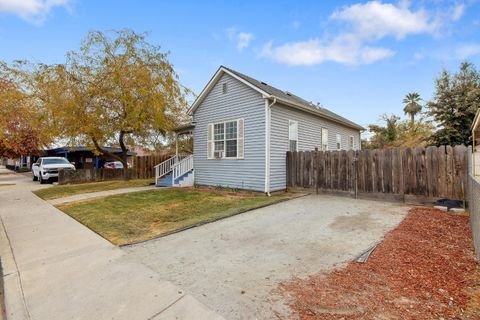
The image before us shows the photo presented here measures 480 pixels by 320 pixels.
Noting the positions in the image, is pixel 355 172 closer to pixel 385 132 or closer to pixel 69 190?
pixel 69 190

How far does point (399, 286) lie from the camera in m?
2.99

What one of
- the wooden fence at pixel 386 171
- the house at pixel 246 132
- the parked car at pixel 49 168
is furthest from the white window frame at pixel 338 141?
the parked car at pixel 49 168

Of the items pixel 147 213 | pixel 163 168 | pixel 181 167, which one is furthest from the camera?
pixel 163 168

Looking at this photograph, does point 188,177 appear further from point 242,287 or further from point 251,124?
point 242,287

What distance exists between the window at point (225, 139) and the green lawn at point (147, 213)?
2456mm

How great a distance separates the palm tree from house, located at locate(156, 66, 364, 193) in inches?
1420

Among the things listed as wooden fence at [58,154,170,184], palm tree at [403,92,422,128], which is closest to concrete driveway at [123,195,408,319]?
wooden fence at [58,154,170,184]

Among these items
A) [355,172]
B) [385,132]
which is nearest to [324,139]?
[355,172]

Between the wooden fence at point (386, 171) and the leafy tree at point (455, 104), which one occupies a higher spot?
the leafy tree at point (455, 104)

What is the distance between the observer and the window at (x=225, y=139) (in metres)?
11.2

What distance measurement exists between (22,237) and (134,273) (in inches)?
150

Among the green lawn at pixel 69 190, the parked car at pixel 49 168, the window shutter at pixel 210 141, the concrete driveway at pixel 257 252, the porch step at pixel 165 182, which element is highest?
the window shutter at pixel 210 141

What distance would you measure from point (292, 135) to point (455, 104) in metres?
16.0

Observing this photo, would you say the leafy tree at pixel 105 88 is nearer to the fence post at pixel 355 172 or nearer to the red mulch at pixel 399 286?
the fence post at pixel 355 172
